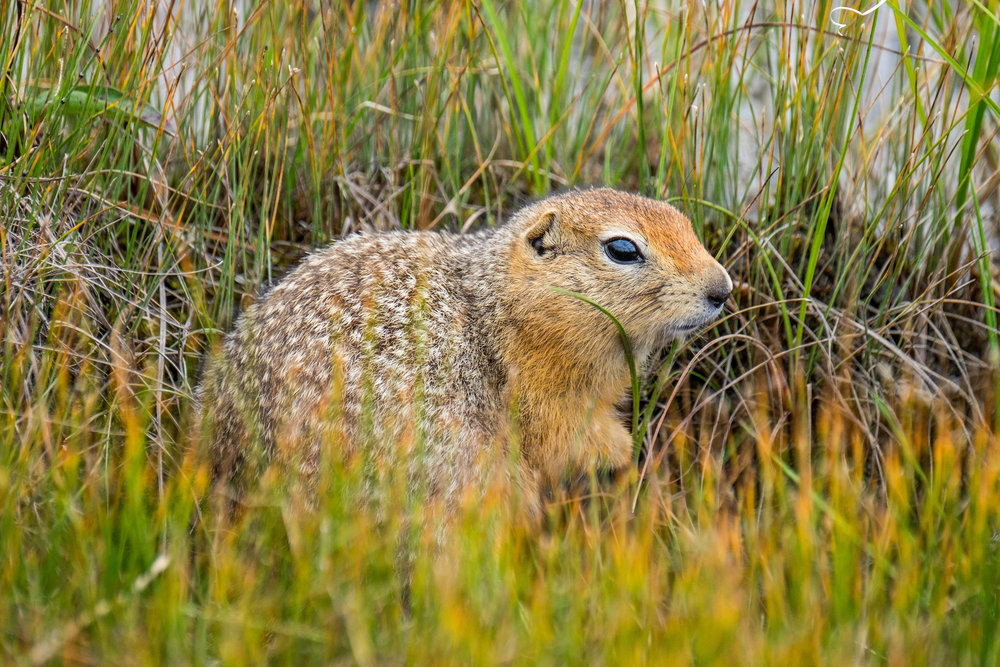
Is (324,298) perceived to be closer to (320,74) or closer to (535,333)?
(535,333)

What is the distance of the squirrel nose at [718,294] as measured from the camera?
11.8 feet

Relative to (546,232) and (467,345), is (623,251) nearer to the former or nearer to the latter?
(546,232)

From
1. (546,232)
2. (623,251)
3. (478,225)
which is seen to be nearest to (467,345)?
(546,232)

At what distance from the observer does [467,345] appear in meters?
3.79

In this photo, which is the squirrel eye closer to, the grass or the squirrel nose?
the squirrel nose

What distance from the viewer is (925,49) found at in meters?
5.14

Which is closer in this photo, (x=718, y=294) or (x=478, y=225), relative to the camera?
(x=718, y=294)

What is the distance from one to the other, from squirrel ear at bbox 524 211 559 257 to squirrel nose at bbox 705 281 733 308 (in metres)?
0.65

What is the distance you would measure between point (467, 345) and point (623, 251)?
678 millimetres

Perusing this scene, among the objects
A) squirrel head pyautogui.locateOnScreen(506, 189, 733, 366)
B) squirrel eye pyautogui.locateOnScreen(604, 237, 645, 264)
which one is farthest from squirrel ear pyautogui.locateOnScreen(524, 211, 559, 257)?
squirrel eye pyautogui.locateOnScreen(604, 237, 645, 264)

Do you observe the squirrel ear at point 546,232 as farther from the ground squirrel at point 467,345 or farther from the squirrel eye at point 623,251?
the squirrel eye at point 623,251

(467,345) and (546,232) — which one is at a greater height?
(546,232)

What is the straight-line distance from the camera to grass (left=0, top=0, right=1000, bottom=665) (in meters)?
2.50

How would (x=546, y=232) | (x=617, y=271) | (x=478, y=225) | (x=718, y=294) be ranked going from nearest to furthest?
(x=718, y=294) → (x=617, y=271) → (x=546, y=232) → (x=478, y=225)
